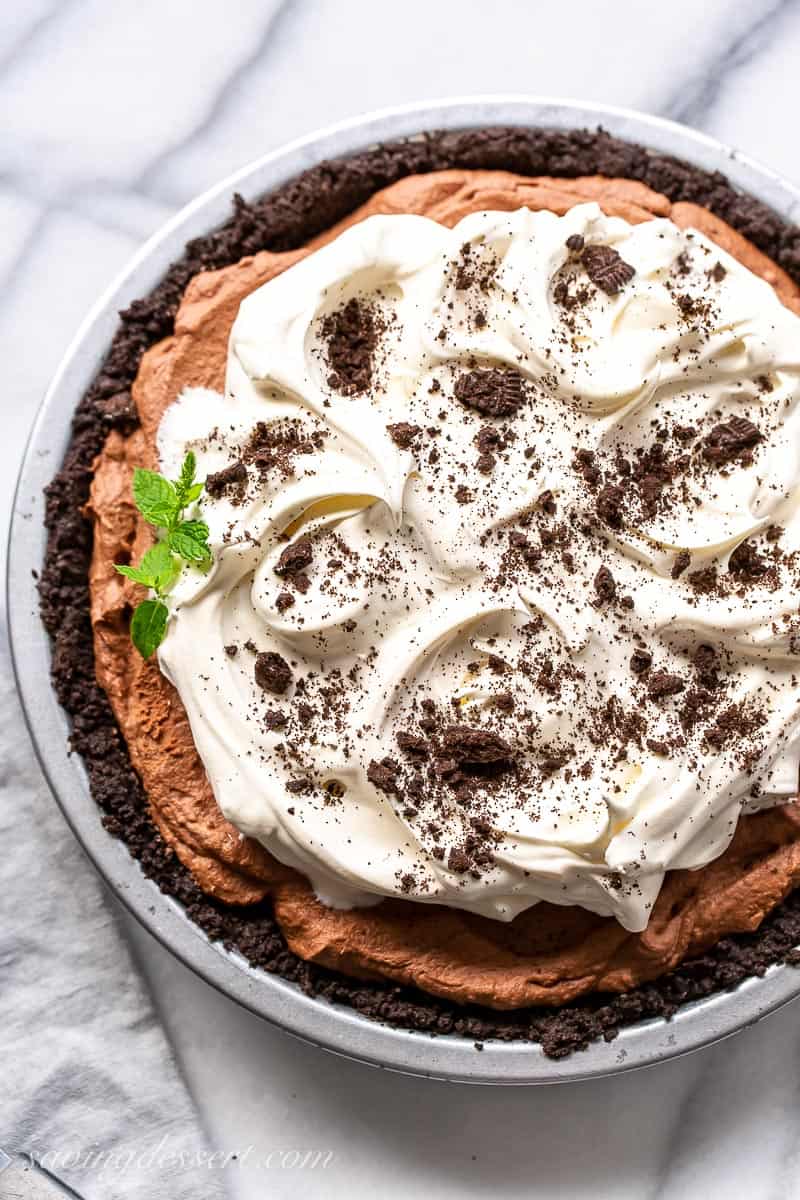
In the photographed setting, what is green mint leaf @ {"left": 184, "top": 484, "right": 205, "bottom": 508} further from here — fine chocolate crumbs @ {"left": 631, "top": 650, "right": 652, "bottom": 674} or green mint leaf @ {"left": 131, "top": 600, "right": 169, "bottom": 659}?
fine chocolate crumbs @ {"left": 631, "top": 650, "right": 652, "bottom": 674}

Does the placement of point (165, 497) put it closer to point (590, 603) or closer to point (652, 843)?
point (590, 603)

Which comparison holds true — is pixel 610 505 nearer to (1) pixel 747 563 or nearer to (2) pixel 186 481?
(1) pixel 747 563

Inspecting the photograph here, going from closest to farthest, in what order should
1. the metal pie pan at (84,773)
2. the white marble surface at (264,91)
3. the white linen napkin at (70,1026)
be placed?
the metal pie pan at (84,773)
the white linen napkin at (70,1026)
the white marble surface at (264,91)

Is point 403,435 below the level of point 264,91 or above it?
below

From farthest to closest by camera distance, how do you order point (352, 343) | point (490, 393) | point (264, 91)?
point (264, 91)
point (352, 343)
point (490, 393)

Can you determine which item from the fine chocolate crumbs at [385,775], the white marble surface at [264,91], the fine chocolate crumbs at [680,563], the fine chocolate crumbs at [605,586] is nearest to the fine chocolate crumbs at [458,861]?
the fine chocolate crumbs at [385,775]

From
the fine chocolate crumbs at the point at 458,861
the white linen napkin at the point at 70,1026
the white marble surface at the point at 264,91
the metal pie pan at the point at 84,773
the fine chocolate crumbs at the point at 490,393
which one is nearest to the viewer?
the fine chocolate crumbs at the point at 458,861

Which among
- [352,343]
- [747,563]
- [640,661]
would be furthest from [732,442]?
[352,343]

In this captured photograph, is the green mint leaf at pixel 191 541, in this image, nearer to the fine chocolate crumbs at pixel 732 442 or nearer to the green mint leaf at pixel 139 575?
the green mint leaf at pixel 139 575

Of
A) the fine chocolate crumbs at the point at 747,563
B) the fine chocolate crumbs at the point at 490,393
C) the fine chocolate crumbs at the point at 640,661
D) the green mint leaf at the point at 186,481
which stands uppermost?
the green mint leaf at the point at 186,481
